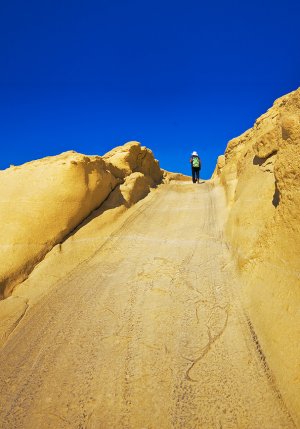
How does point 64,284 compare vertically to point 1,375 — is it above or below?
above

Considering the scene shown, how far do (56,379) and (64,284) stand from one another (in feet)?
5.79

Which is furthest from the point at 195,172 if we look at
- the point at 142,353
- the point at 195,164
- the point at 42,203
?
the point at 142,353

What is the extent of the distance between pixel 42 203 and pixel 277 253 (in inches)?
161

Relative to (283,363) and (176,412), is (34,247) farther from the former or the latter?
(283,363)

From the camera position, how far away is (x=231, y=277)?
429cm

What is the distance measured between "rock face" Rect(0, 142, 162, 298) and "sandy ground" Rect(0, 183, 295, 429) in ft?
2.63

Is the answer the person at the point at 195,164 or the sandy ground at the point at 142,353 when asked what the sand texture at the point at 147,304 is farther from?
the person at the point at 195,164

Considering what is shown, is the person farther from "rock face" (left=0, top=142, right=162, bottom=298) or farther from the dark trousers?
"rock face" (left=0, top=142, right=162, bottom=298)

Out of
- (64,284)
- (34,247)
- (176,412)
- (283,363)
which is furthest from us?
(34,247)

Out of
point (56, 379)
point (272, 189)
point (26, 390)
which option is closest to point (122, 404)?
point (56, 379)

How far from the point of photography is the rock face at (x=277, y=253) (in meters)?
2.86

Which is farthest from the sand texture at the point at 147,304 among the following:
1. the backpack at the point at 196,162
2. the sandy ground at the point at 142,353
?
the backpack at the point at 196,162

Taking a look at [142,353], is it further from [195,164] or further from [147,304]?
[195,164]

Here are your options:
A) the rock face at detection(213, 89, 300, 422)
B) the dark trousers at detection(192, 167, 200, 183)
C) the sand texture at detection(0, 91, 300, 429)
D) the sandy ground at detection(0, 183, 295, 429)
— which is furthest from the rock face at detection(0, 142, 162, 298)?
the dark trousers at detection(192, 167, 200, 183)
